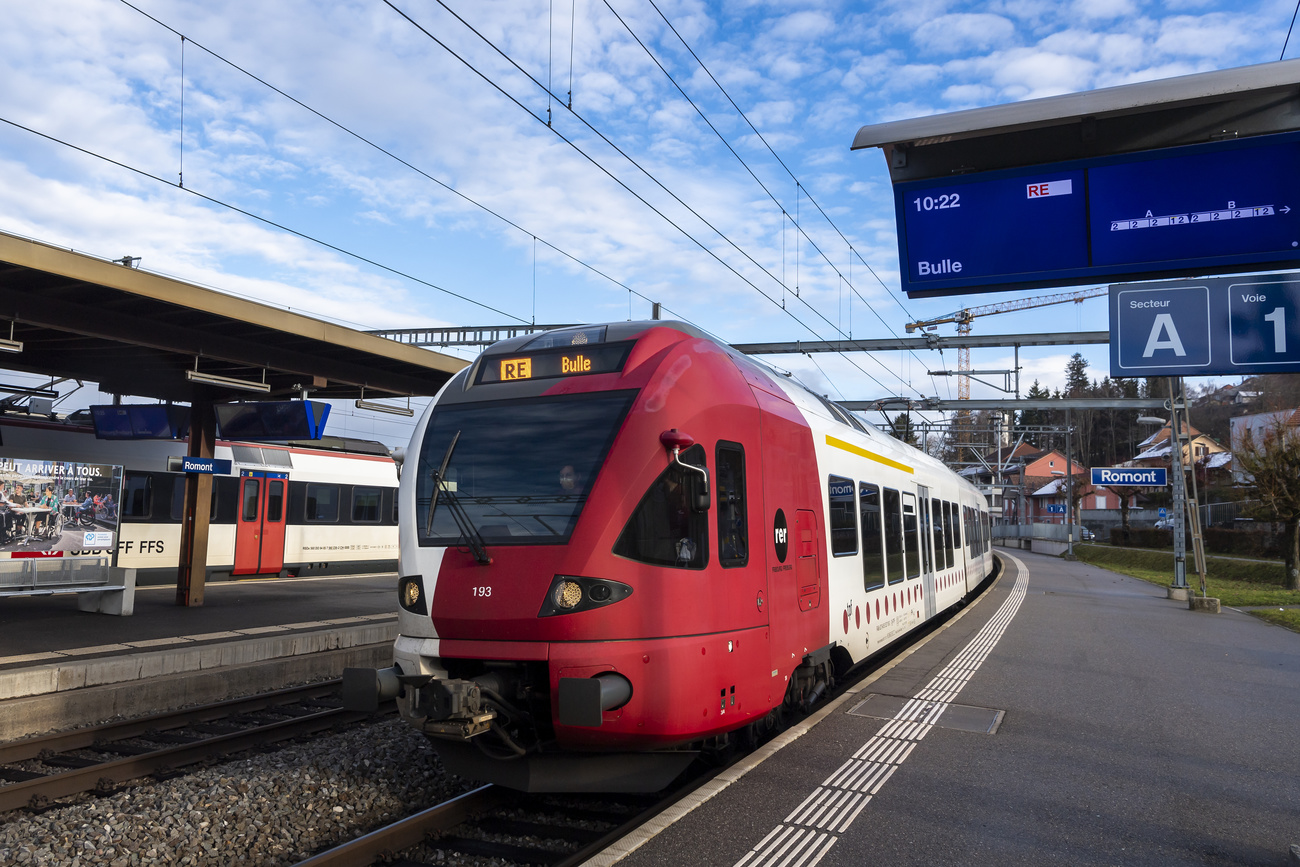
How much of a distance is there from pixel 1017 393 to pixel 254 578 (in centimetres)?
2188

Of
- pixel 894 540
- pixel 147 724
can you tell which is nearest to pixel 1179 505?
pixel 894 540

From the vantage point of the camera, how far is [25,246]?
8578mm

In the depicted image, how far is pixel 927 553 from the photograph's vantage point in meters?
13.5

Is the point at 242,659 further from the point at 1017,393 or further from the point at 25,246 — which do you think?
the point at 1017,393

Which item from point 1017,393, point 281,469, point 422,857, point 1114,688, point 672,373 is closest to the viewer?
point 422,857

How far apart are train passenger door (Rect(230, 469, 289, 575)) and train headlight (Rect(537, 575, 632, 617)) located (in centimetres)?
1697

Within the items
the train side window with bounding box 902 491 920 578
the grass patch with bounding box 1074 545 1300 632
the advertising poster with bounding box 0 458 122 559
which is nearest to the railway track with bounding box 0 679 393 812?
the advertising poster with bounding box 0 458 122 559

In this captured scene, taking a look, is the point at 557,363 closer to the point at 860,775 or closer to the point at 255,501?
the point at 860,775

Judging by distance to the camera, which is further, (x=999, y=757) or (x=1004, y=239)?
(x=1004, y=239)

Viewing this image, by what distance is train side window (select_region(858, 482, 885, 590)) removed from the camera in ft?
31.4

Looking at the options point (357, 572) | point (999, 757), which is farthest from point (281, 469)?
point (999, 757)

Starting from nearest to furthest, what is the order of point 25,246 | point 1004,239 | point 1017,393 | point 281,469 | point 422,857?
1. point 422,857
2. point 1004,239
3. point 25,246
4. point 281,469
5. point 1017,393

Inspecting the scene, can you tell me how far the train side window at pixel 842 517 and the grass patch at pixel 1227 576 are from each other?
13.0 metres

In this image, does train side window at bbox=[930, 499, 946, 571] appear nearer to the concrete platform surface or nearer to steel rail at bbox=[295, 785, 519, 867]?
the concrete platform surface
